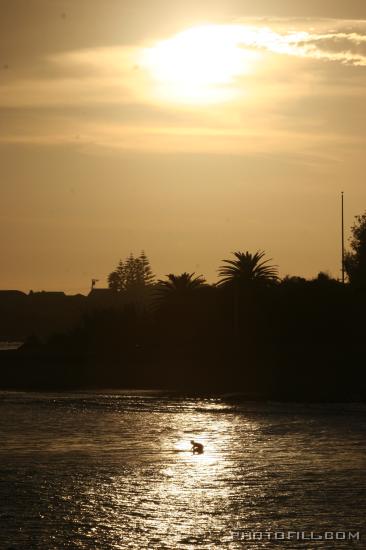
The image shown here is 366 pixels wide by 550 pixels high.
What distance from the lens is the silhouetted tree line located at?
92.8 metres

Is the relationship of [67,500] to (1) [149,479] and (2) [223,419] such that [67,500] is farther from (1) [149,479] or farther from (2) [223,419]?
(2) [223,419]

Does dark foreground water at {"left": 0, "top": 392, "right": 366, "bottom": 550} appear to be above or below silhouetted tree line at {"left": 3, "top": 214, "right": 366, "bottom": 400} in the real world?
below

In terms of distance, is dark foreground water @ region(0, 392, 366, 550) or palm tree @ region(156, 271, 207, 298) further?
palm tree @ region(156, 271, 207, 298)

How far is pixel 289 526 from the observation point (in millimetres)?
30812

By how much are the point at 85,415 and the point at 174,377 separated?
27.4 meters

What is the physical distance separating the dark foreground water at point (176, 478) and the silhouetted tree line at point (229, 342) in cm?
2483

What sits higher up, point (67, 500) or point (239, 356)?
point (239, 356)

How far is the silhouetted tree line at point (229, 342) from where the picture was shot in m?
92.8

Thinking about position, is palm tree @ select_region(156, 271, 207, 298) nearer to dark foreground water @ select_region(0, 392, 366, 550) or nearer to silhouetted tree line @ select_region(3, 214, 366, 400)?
silhouetted tree line @ select_region(3, 214, 366, 400)

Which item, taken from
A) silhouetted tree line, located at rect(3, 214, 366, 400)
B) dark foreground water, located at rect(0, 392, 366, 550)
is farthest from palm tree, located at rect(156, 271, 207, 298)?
dark foreground water, located at rect(0, 392, 366, 550)

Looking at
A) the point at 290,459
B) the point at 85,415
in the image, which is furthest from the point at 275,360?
the point at 290,459

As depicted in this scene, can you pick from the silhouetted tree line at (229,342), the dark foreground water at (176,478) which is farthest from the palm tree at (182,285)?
the dark foreground water at (176,478)

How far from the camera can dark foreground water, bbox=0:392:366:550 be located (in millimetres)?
30125

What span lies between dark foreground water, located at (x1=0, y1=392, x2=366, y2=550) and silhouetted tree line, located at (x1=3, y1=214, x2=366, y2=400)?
2483 cm
